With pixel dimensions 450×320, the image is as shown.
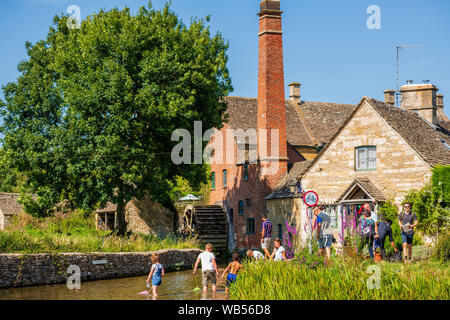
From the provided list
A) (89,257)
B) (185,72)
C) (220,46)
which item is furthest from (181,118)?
(89,257)

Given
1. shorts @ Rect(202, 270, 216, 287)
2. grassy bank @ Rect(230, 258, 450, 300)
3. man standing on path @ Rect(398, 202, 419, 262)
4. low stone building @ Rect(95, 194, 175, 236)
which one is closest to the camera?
grassy bank @ Rect(230, 258, 450, 300)

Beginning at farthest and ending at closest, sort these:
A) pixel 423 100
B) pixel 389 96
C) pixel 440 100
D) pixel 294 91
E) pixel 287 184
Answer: pixel 440 100 → pixel 294 91 → pixel 389 96 → pixel 423 100 → pixel 287 184

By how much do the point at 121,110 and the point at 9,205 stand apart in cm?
2755

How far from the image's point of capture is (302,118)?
4738 centimetres

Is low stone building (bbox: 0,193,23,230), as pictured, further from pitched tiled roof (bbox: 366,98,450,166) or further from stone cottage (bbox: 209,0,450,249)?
pitched tiled roof (bbox: 366,98,450,166)

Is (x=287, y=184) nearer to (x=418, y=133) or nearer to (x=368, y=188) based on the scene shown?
(x=368, y=188)

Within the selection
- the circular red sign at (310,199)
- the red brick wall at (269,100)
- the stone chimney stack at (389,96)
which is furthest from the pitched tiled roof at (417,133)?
the stone chimney stack at (389,96)

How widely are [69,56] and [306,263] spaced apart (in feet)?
66.8

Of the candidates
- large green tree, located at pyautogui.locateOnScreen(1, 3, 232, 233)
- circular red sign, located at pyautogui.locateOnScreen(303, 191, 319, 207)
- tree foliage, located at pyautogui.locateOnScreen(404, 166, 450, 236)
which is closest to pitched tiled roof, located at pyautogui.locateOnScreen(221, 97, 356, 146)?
large green tree, located at pyautogui.locateOnScreen(1, 3, 232, 233)

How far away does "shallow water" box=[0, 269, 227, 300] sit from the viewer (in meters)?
16.8

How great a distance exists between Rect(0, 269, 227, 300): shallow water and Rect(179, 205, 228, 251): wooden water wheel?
660 inches

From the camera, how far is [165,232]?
3834 centimetres

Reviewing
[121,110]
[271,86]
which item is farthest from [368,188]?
[121,110]
